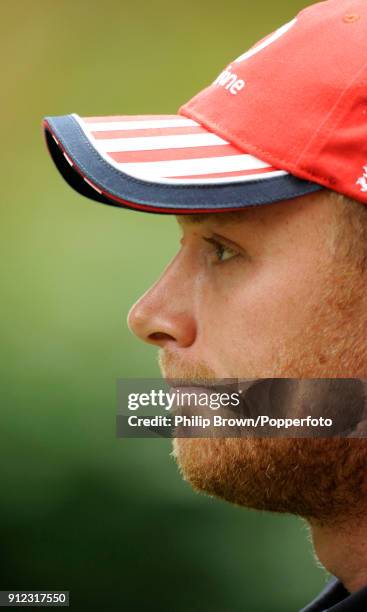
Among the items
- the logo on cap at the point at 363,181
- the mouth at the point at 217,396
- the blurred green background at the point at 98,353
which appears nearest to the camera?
the logo on cap at the point at 363,181

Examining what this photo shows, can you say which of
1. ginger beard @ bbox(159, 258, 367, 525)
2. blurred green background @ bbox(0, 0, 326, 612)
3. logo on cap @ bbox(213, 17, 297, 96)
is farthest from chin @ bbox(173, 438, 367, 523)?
blurred green background @ bbox(0, 0, 326, 612)

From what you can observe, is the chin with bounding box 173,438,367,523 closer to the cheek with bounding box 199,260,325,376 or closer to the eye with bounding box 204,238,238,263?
the cheek with bounding box 199,260,325,376

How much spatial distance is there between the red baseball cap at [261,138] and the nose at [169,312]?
17cm

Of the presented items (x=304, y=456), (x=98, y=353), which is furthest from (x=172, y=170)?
(x=98, y=353)

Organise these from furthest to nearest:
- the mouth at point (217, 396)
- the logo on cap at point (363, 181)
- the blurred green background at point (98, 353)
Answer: the blurred green background at point (98, 353) → the mouth at point (217, 396) → the logo on cap at point (363, 181)

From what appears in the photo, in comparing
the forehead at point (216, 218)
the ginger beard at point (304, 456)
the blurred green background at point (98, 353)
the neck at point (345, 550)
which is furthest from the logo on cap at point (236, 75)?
the blurred green background at point (98, 353)

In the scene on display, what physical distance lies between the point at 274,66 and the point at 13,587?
10.3 ft

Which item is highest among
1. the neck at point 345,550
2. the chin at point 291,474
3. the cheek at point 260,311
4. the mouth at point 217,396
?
the cheek at point 260,311

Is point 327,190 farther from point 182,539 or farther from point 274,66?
point 182,539

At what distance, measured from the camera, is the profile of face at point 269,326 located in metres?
1.40

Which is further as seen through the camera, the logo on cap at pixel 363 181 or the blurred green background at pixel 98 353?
the blurred green background at pixel 98 353

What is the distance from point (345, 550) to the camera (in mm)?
1474

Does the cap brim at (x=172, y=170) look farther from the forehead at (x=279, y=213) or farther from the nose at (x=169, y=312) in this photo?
the nose at (x=169, y=312)

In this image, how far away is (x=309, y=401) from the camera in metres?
1.44
